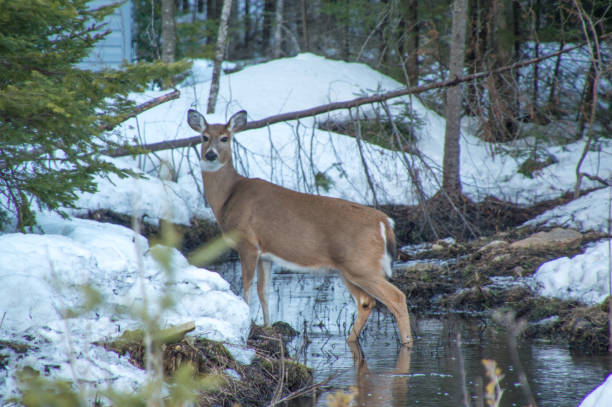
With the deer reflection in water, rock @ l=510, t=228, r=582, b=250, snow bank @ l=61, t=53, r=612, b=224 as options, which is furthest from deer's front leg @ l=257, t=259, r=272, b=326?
rock @ l=510, t=228, r=582, b=250

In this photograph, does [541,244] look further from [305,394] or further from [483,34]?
[483,34]

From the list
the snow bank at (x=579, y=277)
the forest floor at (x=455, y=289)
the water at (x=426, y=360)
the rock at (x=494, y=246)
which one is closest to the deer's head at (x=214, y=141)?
the water at (x=426, y=360)

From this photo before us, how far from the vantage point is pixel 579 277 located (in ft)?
24.3

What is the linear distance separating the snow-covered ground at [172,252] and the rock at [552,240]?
22.9 inches

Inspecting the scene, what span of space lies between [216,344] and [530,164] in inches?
429

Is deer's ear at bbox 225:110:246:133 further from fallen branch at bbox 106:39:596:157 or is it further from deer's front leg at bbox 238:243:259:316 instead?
deer's front leg at bbox 238:243:259:316

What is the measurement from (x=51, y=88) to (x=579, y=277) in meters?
5.39

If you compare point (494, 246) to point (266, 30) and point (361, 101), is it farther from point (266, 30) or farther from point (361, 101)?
point (266, 30)

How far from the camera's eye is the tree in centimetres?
438

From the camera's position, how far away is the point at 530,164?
14.4m

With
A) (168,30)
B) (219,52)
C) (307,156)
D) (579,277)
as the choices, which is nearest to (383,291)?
(579,277)

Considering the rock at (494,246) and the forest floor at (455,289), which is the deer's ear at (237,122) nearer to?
the forest floor at (455,289)

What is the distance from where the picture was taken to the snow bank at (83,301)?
4.17 m

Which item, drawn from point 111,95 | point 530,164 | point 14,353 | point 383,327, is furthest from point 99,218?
point 530,164
